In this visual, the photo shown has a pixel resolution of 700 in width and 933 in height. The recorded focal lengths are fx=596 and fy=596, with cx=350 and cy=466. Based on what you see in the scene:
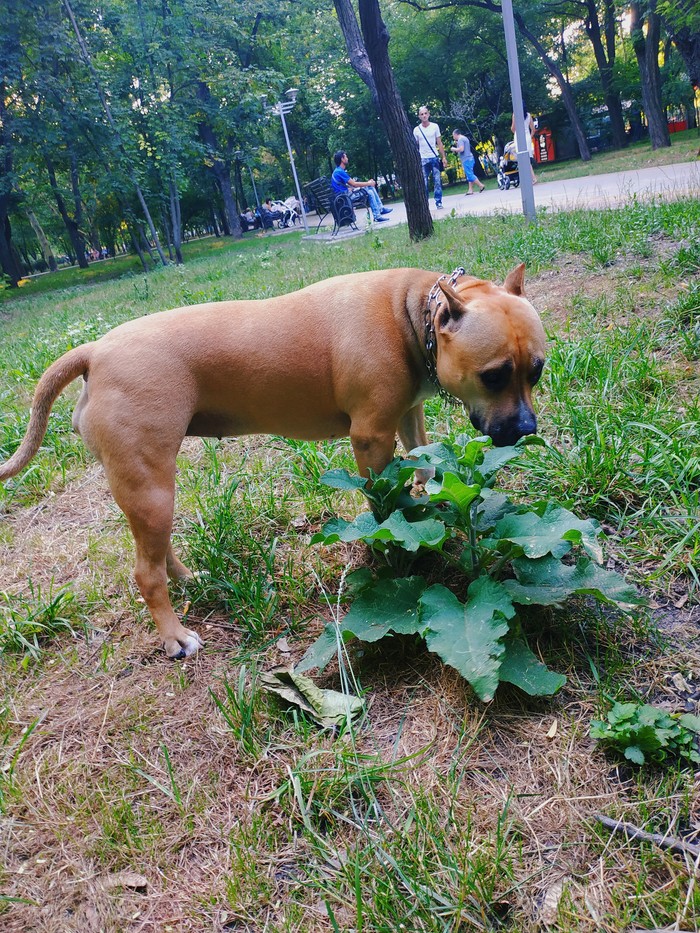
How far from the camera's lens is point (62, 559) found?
3.43m

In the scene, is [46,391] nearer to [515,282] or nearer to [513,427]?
[513,427]

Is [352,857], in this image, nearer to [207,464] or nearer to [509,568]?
[509,568]

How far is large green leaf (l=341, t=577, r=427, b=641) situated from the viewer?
2141 mm

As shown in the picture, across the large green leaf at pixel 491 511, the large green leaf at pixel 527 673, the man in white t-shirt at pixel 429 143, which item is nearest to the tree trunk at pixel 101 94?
the man in white t-shirt at pixel 429 143

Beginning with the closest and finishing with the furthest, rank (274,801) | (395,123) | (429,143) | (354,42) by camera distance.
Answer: (274,801) < (395,123) < (354,42) < (429,143)

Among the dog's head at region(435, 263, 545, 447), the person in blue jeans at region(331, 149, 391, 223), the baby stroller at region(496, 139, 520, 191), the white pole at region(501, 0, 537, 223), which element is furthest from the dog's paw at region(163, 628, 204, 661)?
the baby stroller at region(496, 139, 520, 191)

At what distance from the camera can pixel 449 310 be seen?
246 centimetres

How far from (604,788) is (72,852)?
161cm

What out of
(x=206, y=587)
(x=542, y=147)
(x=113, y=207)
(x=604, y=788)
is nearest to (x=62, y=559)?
(x=206, y=587)

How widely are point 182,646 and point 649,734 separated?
1.86 m

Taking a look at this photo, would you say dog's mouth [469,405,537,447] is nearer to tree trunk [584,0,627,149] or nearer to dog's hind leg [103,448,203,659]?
dog's hind leg [103,448,203,659]

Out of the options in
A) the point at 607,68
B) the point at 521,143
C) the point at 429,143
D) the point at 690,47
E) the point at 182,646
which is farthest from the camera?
the point at 607,68

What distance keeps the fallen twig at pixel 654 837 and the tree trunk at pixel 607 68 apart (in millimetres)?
32164

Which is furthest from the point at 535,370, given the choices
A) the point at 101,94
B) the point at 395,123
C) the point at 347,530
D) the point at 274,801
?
the point at 101,94
